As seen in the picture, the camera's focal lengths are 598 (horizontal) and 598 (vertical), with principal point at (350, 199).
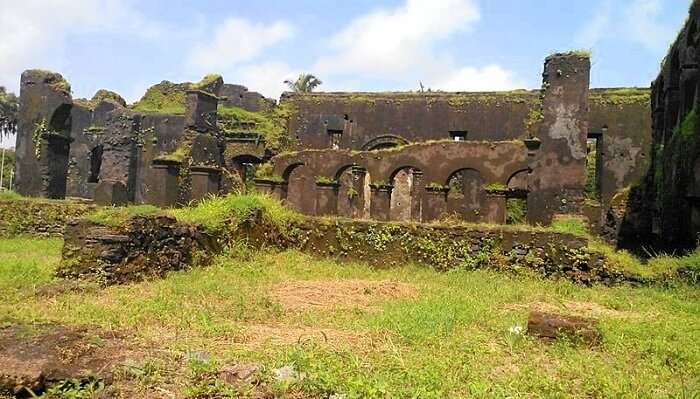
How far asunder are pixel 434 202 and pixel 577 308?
9.53 metres

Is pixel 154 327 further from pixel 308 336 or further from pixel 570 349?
pixel 570 349

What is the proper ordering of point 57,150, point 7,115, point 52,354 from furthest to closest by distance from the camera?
point 7,115 → point 57,150 → point 52,354

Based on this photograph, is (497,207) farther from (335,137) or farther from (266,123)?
(266,123)

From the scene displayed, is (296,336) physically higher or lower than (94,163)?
lower

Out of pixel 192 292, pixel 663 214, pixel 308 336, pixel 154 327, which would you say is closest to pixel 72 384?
pixel 154 327

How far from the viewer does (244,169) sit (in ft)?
80.7

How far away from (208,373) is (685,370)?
141 inches

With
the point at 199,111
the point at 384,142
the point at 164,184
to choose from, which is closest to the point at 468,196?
the point at 384,142

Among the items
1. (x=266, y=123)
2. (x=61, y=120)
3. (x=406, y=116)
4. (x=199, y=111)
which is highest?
(x=406, y=116)

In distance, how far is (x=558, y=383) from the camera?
408 centimetres

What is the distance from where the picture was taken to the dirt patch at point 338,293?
704cm

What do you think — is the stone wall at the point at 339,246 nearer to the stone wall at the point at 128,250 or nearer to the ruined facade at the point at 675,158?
the stone wall at the point at 128,250

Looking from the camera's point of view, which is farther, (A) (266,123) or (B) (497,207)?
(A) (266,123)

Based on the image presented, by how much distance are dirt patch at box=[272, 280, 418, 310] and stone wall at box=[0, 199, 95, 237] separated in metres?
7.84
